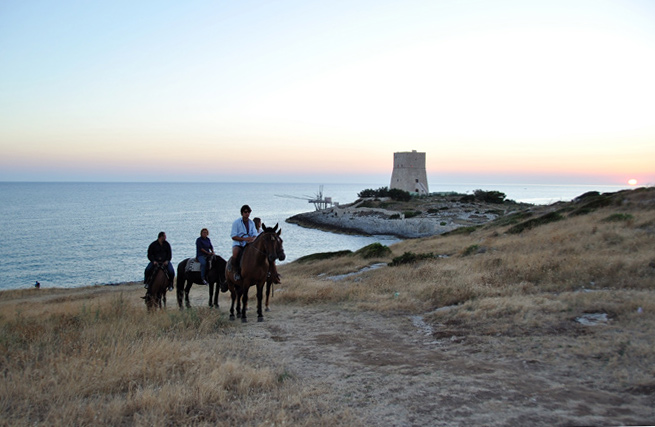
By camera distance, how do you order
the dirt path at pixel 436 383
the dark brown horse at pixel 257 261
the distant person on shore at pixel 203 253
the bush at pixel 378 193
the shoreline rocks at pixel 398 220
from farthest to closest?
the bush at pixel 378 193
the shoreline rocks at pixel 398 220
the distant person on shore at pixel 203 253
the dark brown horse at pixel 257 261
the dirt path at pixel 436 383

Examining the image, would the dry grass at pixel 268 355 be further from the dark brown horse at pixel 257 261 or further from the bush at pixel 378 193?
the bush at pixel 378 193

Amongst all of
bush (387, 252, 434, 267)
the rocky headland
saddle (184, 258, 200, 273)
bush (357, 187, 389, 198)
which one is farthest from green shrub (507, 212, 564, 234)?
bush (357, 187, 389, 198)

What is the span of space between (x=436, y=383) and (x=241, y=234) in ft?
22.6

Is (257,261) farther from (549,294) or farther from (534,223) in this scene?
(534,223)

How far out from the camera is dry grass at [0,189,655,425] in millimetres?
4766

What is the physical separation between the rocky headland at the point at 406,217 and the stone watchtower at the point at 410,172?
846 centimetres

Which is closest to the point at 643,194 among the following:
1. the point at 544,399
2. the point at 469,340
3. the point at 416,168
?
the point at 469,340

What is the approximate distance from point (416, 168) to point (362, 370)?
8791 centimetres

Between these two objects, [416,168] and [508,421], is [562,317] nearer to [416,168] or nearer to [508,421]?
[508,421]

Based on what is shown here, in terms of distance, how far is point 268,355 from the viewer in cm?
737

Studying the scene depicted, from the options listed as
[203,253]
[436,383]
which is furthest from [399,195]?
[436,383]

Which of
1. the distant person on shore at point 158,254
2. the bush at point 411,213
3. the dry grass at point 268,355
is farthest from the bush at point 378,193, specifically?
the distant person on shore at point 158,254

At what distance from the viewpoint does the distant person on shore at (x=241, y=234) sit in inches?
427

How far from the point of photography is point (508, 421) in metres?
4.37
